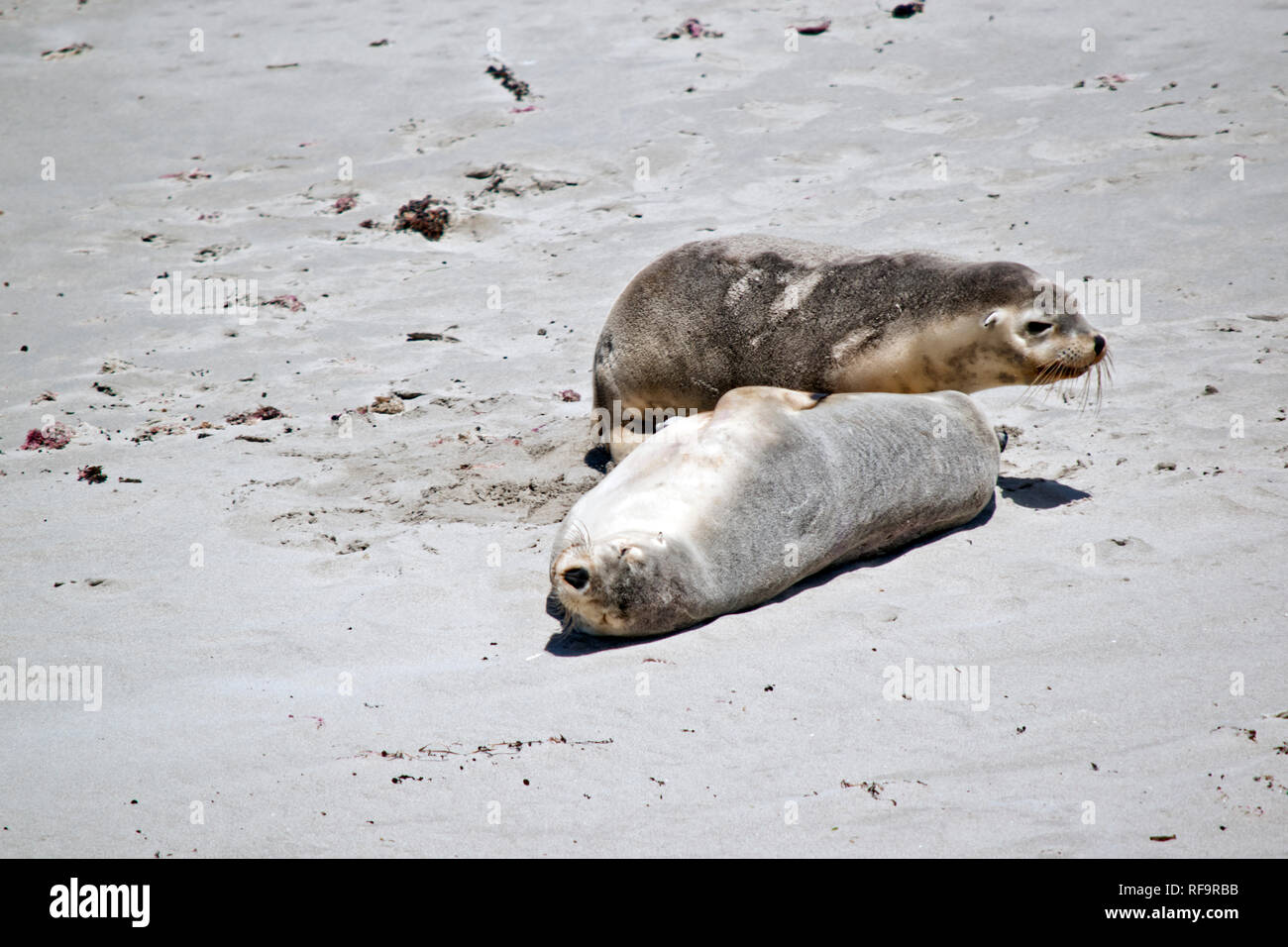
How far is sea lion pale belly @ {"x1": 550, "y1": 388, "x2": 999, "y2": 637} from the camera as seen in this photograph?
4.41 meters

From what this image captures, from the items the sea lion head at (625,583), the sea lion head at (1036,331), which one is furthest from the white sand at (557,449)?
the sea lion head at (1036,331)

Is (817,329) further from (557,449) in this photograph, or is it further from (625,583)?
(625,583)

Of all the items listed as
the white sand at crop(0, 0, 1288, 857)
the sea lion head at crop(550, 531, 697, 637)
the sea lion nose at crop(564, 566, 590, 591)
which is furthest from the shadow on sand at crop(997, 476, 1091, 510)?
the sea lion nose at crop(564, 566, 590, 591)

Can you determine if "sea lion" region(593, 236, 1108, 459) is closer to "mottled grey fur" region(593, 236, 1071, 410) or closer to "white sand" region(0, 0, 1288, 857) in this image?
"mottled grey fur" region(593, 236, 1071, 410)

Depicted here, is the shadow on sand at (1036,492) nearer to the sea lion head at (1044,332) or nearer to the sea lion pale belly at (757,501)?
the sea lion pale belly at (757,501)

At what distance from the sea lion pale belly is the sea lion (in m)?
0.37

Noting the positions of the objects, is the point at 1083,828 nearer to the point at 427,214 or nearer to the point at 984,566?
the point at 984,566

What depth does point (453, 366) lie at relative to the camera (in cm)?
768

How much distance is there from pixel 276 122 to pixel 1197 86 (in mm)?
8409

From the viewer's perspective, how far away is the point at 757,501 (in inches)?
186

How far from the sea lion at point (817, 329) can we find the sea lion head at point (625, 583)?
1686 mm

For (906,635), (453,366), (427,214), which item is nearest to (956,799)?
(906,635)

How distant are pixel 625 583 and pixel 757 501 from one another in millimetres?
692

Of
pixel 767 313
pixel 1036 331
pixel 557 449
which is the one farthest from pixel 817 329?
pixel 557 449
